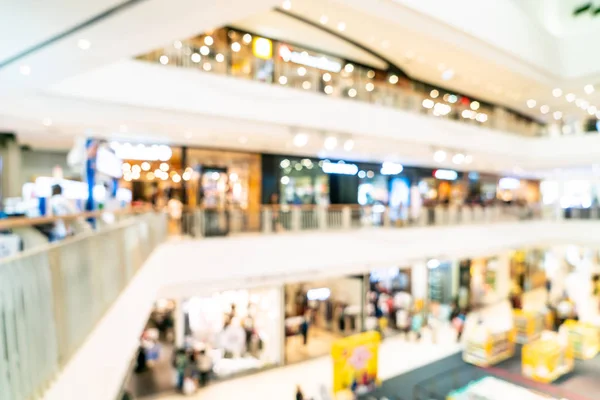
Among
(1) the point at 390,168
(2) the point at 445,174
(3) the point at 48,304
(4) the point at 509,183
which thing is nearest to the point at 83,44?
(3) the point at 48,304

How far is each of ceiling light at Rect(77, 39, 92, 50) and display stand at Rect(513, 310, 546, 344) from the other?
54.0 feet

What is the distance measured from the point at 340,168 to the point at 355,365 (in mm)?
9447

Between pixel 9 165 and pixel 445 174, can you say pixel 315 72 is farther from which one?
pixel 445 174

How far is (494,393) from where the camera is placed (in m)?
Result: 9.55

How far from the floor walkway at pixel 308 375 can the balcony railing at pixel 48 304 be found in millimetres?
8402

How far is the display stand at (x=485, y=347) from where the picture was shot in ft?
44.4

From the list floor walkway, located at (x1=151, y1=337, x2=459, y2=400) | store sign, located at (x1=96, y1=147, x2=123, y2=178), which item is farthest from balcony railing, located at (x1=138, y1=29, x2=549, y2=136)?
floor walkway, located at (x1=151, y1=337, x2=459, y2=400)

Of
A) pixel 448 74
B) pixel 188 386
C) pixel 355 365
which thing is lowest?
pixel 188 386

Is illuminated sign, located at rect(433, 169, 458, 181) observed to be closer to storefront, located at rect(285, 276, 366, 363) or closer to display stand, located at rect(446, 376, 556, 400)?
storefront, located at rect(285, 276, 366, 363)

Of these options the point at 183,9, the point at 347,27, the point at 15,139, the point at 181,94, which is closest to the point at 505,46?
the point at 347,27

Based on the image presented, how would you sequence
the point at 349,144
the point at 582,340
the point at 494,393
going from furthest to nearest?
the point at 582,340 < the point at 349,144 < the point at 494,393

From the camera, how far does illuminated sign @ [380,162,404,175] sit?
20623 millimetres

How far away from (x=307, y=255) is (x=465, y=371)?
5.80 meters

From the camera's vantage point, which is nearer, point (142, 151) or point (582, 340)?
point (142, 151)
